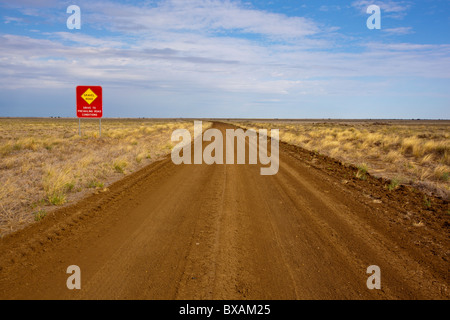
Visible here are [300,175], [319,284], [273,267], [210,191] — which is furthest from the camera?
[300,175]

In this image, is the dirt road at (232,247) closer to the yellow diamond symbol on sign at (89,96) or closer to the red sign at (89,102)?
the red sign at (89,102)

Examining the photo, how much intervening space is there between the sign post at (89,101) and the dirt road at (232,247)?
17.0 m

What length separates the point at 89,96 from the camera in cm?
2286

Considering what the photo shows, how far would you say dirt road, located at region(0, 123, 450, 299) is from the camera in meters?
3.54

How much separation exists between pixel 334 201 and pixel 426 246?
2593 mm

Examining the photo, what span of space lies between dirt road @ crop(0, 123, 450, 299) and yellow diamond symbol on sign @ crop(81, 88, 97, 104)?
17202 mm

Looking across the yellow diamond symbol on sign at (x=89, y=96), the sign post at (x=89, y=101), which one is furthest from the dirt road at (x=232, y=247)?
the yellow diamond symbol on sign at (x=89, y=96)

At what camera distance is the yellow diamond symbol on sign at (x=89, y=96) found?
22781mm

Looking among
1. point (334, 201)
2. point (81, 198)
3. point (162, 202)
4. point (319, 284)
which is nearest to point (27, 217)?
point (81, 198)

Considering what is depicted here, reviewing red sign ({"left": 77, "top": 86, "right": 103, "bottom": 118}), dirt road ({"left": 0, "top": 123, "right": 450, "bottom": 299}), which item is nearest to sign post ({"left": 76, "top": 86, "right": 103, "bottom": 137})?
red sign ({"left": 77, "top": 86, "right": 103, "bottom": 118})

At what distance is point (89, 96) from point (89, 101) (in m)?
0.38

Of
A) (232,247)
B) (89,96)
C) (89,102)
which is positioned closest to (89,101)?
(89,102)
